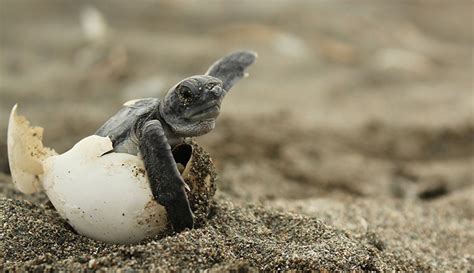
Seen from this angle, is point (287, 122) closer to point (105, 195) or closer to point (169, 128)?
point (169, 128)

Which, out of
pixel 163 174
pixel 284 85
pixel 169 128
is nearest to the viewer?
pixel 163 174

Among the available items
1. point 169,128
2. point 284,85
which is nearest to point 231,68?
point 169,128

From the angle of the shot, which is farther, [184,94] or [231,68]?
[231,68]

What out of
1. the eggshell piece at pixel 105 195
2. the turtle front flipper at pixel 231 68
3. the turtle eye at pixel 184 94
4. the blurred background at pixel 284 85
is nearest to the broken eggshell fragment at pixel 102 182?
the eggshell piece at pixel 105 195

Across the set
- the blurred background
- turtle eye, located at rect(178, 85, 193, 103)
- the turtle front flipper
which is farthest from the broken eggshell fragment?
the blurred background

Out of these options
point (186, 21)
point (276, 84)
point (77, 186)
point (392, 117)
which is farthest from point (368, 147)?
point (186, 21)

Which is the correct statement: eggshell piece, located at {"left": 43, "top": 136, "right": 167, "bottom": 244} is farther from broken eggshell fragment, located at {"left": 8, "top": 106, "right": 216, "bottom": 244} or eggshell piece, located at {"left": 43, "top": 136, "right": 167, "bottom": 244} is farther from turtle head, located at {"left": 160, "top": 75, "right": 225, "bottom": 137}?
turtle head, located at {"left": 160, "top": 75, "right": 225, "bottom": 137}
